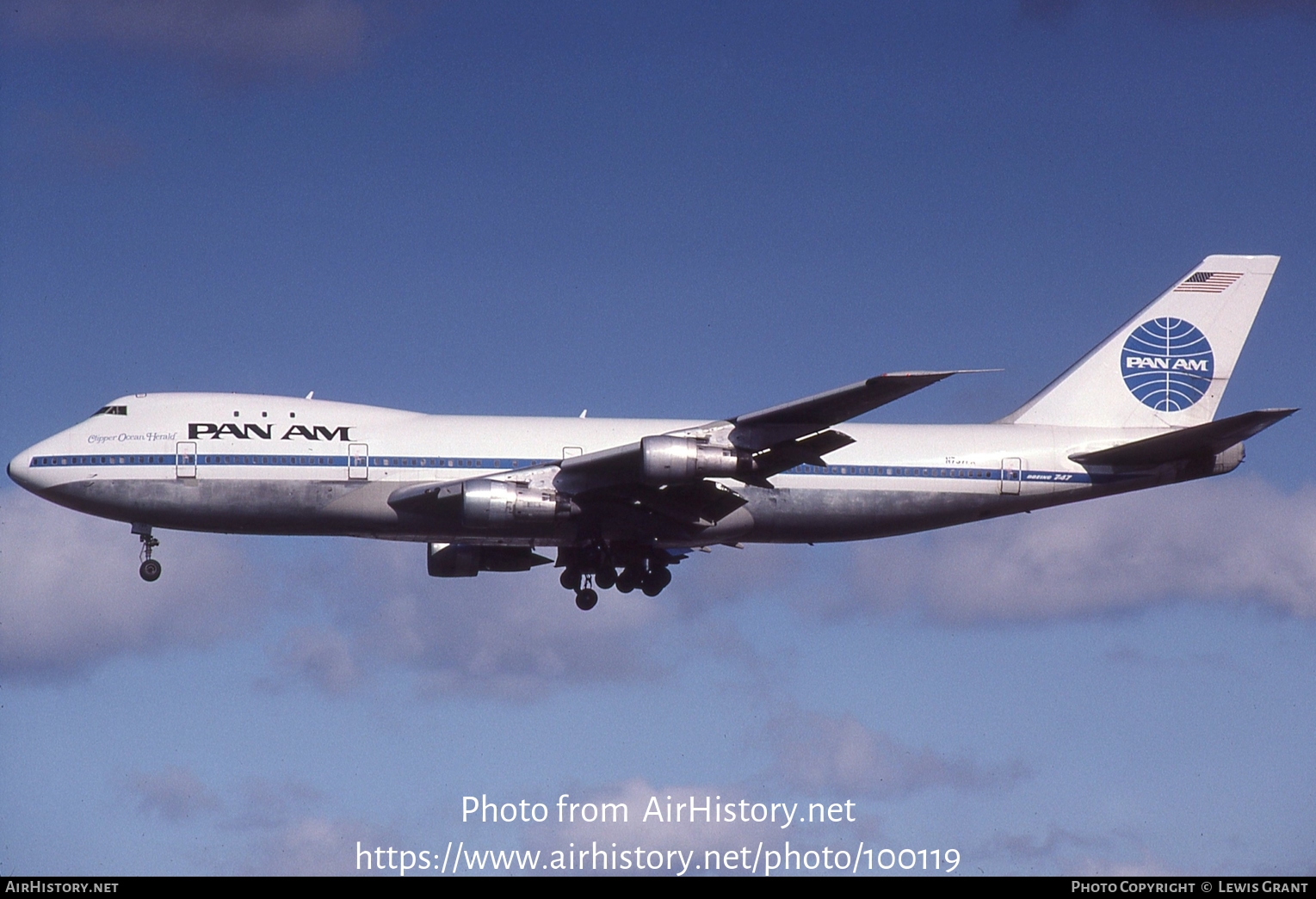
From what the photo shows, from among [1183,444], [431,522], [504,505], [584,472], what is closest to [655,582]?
[584,472]

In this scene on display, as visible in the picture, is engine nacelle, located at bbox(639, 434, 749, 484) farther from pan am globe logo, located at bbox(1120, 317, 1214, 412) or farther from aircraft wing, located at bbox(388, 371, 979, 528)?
pan am globe logo, located at bbox(1120, 317, 1214, 412)

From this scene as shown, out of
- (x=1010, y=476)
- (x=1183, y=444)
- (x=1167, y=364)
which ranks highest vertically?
(x=1167, y=364)

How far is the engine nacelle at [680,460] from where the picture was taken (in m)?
44.2

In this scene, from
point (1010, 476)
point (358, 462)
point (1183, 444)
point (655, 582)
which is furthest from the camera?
point (655, 582)

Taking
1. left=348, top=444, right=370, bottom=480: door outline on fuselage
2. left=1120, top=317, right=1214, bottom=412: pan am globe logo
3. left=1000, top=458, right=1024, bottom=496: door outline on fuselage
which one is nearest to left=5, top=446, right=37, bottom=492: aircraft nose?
left=348, top=444, right=370, bottom=480: door outline on fuselage

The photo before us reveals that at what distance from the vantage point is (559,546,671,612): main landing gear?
48438 mm

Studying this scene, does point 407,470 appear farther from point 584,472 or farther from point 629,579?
point 629,579

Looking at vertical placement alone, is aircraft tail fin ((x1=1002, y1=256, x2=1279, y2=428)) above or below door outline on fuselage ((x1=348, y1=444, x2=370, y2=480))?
above

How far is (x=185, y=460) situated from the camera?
4706cm

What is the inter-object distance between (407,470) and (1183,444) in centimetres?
2269

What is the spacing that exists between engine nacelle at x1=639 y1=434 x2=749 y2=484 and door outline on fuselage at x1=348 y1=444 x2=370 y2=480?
27.0ft

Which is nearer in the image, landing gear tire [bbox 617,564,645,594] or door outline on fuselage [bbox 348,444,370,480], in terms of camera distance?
door outline on fuselage [bbox 348,444,370,480]

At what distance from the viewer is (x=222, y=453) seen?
4703cm

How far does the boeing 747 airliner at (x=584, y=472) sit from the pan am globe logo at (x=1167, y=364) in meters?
2.30
